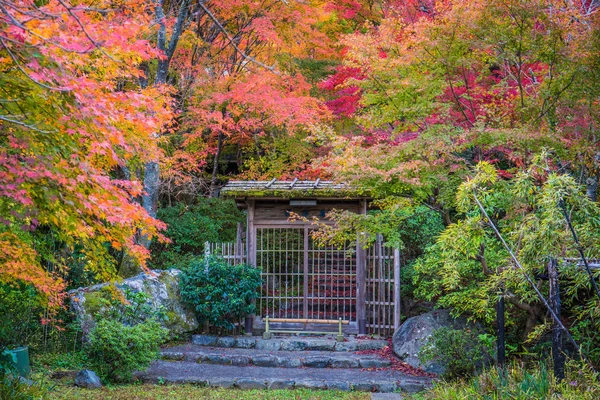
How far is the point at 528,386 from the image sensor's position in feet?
18.4

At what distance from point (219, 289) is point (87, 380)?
331 centimetres

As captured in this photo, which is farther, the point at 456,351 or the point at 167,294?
the point at 167,294

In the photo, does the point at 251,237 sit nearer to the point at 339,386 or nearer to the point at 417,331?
the point at 417,331

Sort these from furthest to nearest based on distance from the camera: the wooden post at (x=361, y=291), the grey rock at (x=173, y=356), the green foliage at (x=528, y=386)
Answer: the wooden post at (x=361, y=291) → the grey rock at (x=173, y=356) → the green foliage at (x=528, y=386)

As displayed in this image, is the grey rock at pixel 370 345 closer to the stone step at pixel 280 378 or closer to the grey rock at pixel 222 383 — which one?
the stone step at pixel 280 378

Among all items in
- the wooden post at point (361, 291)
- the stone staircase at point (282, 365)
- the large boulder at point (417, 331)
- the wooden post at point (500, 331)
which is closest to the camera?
the wooden post at point (500, 331)

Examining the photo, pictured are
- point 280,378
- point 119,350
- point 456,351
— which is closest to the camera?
point 456,351

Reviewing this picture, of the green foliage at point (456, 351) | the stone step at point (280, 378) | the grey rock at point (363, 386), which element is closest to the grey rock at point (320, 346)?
the stone step at point (280, 378)

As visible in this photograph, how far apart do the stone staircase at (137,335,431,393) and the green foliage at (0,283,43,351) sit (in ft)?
6.90

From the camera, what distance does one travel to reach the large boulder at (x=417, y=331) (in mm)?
8836

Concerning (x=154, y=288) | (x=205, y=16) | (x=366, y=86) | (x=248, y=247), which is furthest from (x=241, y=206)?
(x=205, y=16)

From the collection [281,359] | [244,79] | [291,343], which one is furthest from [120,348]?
[244,79]

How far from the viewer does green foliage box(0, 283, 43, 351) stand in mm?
8562

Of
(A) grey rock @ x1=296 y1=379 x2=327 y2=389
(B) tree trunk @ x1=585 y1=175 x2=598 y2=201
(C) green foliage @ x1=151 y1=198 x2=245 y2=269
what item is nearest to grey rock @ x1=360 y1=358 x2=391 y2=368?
(A) grey rock @ x1=296 y1=379 x2=327 y2=389
